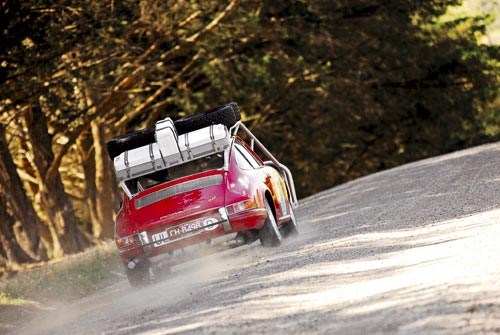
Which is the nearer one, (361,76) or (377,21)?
(377,21)

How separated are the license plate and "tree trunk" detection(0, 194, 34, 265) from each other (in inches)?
519

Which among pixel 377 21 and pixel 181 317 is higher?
pixel 377 21

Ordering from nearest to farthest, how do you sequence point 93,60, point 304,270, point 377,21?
point 304,270 → point 93,60 → point 377,21

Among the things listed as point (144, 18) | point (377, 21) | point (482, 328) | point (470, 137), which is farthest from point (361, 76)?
point (482, 328)

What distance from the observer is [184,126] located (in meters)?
15.0

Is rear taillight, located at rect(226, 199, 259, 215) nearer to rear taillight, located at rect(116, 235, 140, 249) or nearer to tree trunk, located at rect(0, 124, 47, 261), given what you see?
rear taillight, located at rect(116, 235, 140, 249)

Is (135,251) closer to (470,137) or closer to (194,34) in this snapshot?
(194,34)

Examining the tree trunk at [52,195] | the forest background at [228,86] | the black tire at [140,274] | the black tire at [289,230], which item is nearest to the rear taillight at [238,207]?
the black tire at [140,274]

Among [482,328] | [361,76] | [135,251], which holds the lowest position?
[482,328]

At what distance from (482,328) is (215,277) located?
6.09 meters

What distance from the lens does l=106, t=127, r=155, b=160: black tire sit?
49.2 feet

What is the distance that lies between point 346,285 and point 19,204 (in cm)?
1833

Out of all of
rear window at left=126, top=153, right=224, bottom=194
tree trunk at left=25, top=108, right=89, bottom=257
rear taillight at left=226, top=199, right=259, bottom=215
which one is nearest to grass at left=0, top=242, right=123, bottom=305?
rear window at left=126, top=153, right=224, bottom=194

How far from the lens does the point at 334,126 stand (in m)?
47.6
